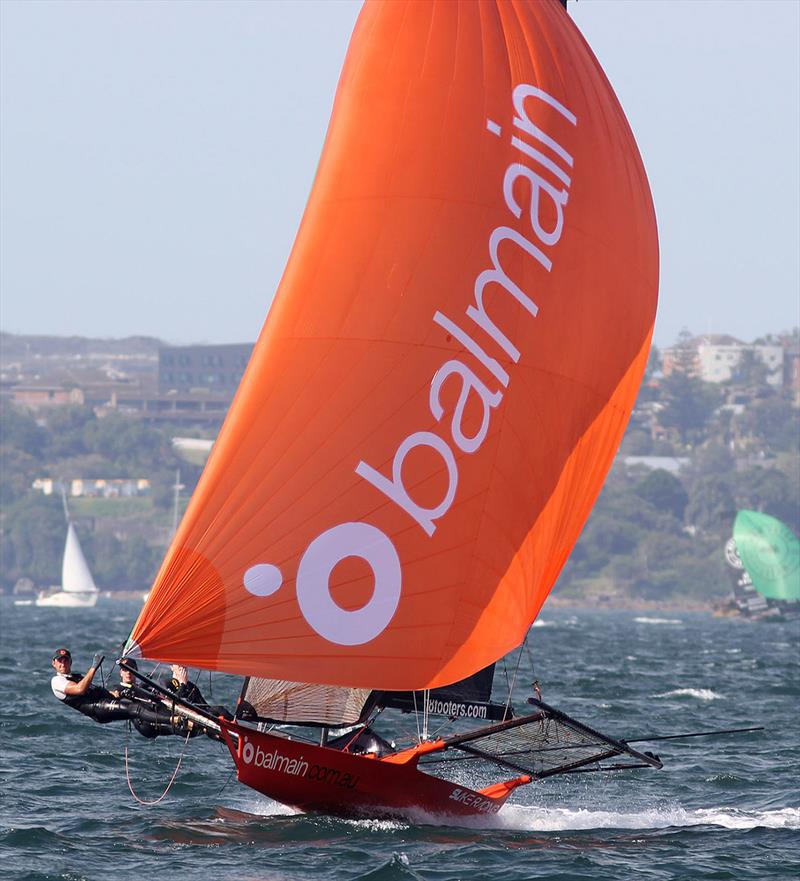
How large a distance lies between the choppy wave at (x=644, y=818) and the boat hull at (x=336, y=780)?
0.85 metres

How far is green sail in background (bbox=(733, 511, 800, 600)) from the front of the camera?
80.6 meters

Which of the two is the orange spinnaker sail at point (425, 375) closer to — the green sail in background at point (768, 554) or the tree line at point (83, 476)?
the green sail in background at point (768, 554)

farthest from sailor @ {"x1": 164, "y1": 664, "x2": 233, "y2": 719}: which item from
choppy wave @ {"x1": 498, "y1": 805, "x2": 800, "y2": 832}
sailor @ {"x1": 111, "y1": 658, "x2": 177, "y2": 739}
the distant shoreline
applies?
the distant shoreline

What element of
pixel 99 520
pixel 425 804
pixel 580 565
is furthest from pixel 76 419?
pixel 425 804

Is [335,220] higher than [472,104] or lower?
lower

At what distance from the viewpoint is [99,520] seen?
495ft

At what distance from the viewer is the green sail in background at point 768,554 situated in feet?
264

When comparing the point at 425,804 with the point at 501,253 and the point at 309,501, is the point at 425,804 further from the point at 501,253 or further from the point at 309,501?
the point at 501,253

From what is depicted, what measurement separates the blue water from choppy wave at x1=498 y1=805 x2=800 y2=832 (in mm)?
25

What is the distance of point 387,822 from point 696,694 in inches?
622

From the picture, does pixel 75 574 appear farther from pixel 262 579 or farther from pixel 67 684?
pixel 262 579

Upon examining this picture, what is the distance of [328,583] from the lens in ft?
44.0

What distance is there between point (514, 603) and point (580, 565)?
420 feet

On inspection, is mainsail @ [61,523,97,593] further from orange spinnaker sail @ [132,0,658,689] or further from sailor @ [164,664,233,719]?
orange spinnaker sail @ [132,0,658,689]
